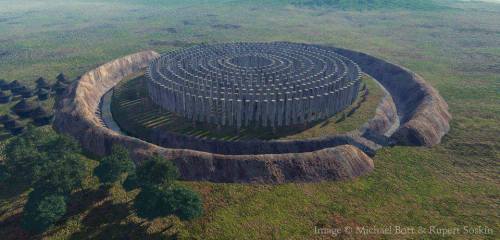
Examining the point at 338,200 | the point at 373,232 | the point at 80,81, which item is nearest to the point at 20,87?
the point at 80,81

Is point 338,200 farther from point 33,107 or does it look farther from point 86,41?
point 86,41

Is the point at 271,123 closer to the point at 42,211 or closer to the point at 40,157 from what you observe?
the point at 40,157

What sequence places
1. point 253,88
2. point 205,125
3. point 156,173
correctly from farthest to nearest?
point 253,88
point 205,125
point 156,173

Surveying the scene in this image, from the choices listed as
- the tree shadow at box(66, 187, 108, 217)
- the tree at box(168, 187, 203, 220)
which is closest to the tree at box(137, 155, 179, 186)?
the tree at box(168, 187, 203, 220)

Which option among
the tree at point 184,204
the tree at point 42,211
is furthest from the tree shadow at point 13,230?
the tree at point 184,204

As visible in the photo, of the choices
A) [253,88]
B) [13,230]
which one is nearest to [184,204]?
[13,230]
